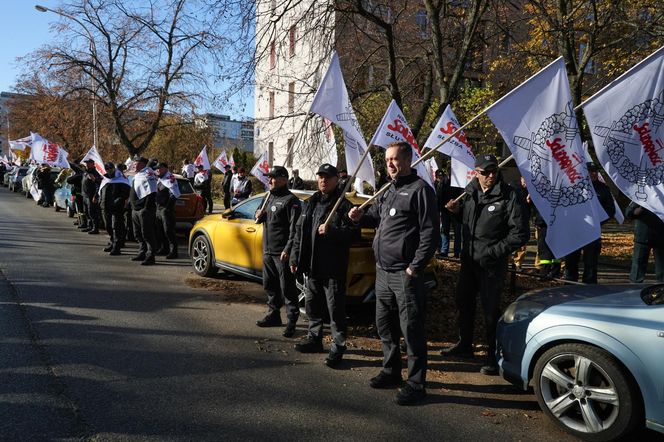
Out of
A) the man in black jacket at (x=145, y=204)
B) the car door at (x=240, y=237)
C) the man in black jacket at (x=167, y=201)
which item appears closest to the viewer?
the car door at (x=240, y=237)

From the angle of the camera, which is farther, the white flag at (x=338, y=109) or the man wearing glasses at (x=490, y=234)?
the white flag at (x=338, y=109)

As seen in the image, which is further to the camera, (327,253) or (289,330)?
(289,330)

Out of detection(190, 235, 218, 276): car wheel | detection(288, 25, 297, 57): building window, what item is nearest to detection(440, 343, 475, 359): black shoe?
detection(190, 235, 218, 276): car wheel

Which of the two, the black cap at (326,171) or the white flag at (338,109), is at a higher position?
the white flag at (338,109)

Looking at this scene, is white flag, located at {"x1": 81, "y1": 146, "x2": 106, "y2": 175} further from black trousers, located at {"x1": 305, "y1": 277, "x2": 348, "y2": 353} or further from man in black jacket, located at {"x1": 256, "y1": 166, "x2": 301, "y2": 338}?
black trousers, located at {"x1": 305, "y1": 277, "x2": 348, "y2": 353}

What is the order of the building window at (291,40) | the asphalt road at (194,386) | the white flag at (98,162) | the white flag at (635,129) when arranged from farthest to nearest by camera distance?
the white flag at (98,162) → the building window at (291,40) → the white flag at (635,129) → the asphalt road at (194,386)

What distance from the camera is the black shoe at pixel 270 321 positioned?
604 cm

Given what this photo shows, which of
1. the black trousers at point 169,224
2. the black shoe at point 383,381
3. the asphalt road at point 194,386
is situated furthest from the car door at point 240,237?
the black shoe at point 383,381

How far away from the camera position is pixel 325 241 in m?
4.91

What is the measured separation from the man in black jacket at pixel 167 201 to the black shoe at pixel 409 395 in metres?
6.80

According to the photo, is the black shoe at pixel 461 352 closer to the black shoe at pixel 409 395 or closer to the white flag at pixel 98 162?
the black shoe at pixel 409 395

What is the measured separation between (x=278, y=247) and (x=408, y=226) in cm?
213

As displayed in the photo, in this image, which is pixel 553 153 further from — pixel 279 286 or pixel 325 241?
pixel 279 286

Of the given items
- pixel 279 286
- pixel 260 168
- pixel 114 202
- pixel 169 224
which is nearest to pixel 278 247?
pixel 279 286
